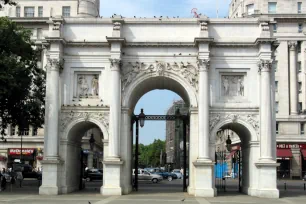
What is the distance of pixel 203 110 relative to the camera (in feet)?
104

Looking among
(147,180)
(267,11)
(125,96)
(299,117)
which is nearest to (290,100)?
(299,117)

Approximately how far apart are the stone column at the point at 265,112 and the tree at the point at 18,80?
16.0m

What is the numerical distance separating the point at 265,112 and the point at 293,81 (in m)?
38.9

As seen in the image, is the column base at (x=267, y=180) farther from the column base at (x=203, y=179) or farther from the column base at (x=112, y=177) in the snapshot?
the column base at (x=112, y=177)

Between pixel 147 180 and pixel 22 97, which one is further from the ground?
pixel 22 97

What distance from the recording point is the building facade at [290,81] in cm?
6700

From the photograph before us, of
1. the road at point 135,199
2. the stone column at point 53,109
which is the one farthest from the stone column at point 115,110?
the stone column at point 53,109

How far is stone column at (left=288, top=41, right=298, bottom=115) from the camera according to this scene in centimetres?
6794

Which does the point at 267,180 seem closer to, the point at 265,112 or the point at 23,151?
the point at 265,112

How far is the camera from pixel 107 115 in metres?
32.6

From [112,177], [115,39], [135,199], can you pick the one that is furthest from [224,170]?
[135,199]

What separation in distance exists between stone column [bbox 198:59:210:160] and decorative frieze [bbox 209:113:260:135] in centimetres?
72

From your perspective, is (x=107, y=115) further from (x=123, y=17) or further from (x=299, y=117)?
(x=299, y=117)

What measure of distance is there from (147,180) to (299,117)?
2472cm
